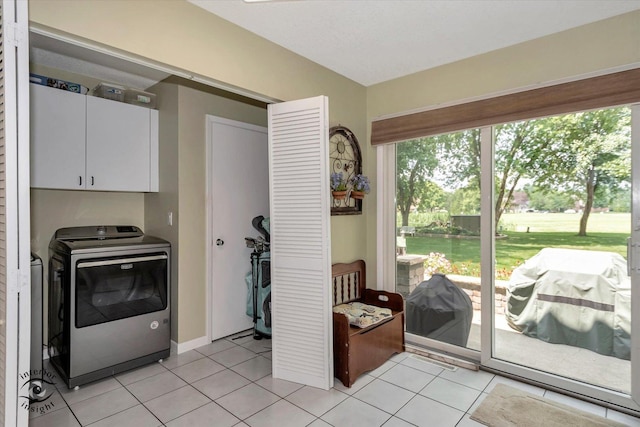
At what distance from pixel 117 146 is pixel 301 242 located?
1.86m

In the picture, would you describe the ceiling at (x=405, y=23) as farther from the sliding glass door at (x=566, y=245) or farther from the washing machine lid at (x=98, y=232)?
the washing machine lid at (x=98, y=232)

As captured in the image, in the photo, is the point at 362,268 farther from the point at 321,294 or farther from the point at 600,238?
the point at 600,238

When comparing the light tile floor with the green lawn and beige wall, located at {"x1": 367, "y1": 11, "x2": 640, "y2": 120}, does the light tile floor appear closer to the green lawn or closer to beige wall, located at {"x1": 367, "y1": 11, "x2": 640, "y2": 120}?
the green lawn

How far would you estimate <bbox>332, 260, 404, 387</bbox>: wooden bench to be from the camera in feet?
8.18

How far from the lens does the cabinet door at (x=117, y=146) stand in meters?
2.84

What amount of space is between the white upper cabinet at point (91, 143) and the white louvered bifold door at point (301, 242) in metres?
1.36

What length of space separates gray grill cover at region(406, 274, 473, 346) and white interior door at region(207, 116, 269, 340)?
1.71 meters

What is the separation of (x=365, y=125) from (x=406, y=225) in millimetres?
1064

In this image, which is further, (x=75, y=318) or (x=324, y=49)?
(x=324, y=49)

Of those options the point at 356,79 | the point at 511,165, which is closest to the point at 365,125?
the point at 356,79

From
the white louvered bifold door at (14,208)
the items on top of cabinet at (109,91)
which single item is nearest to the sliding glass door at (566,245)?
the white louvered bifold door at (14,208)

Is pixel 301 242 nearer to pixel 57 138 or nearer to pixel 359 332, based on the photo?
pixel 359 332

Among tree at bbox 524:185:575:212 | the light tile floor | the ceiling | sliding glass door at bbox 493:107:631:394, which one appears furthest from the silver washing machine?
tree at bbox 524:185:575:212

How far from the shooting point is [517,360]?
2.65 m
